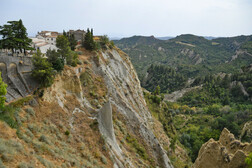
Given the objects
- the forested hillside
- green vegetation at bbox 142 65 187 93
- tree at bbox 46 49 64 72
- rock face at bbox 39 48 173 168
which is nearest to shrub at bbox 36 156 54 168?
rock face at bbox 39 48 173 168

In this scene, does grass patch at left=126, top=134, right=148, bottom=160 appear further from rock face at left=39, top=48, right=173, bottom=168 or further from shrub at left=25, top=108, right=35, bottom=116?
shrub at left=25, top=108, right=35, bottom=116

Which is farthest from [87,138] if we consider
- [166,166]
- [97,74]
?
[166,166]

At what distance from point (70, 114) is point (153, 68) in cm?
14631

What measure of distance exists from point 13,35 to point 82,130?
1845 cm

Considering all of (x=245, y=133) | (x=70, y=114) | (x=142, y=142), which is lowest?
(x=245, y=133)

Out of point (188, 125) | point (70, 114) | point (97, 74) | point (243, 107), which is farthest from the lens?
point (243, 107)

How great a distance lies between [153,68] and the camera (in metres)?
162

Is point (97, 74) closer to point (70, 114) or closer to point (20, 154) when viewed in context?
point (70, 114)

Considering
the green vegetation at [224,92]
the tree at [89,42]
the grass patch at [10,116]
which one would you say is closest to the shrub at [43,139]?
the grass patch at [10,116]

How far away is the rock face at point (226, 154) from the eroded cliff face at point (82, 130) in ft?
25.8

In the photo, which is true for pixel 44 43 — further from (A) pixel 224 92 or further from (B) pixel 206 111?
(A) pixel 224 92

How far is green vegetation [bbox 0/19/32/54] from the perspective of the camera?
74.6 feet

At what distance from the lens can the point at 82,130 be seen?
2078 cm

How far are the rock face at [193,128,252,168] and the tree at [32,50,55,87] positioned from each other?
28.8 m
